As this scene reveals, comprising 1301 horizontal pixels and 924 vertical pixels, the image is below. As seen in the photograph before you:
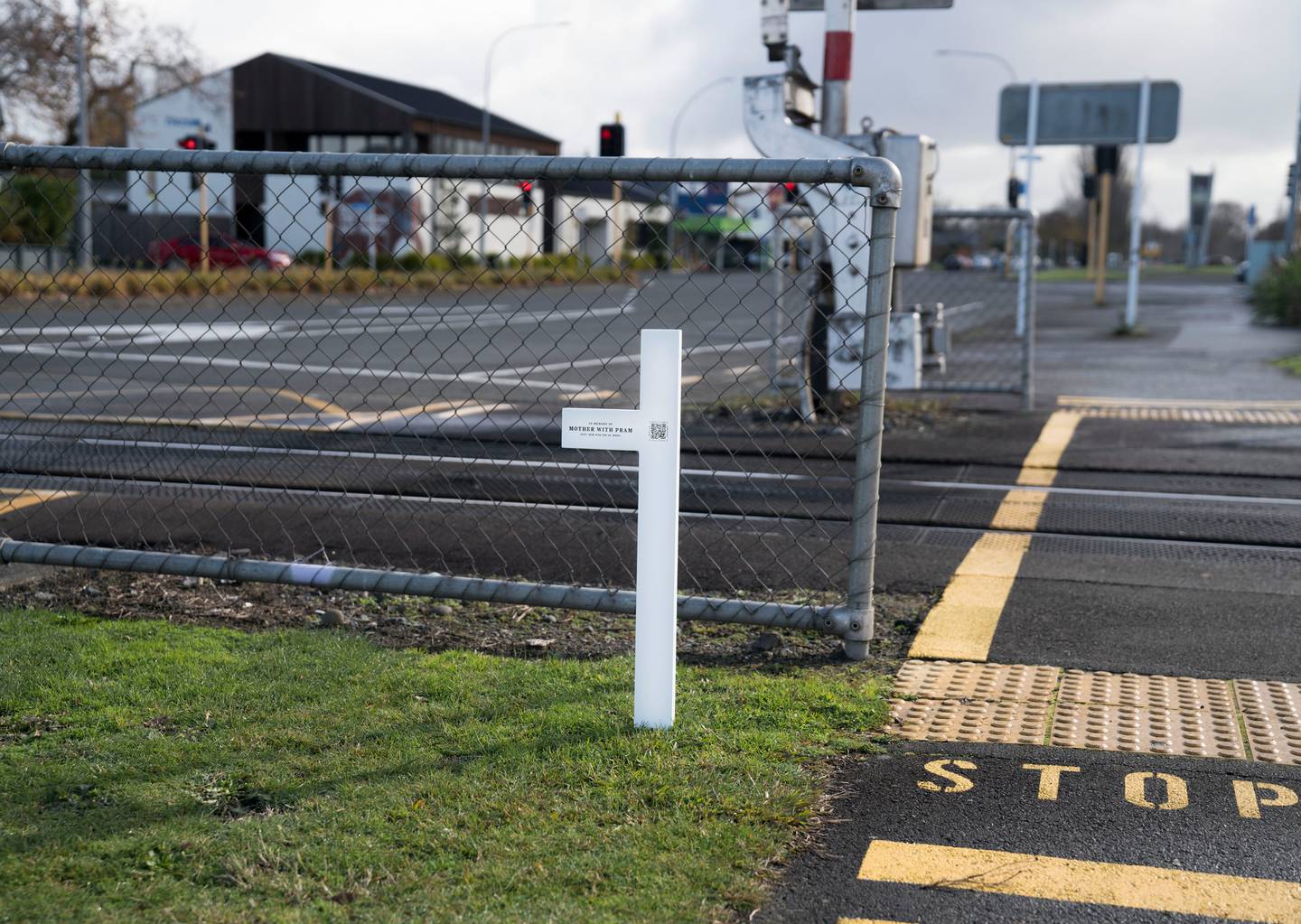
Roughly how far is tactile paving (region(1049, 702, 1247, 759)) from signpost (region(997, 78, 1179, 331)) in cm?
1867

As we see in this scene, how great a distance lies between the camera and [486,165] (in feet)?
13.8

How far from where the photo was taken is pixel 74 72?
41.2 metres

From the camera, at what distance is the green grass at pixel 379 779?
2.79m

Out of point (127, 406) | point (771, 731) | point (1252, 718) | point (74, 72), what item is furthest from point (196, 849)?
point (74, 72)

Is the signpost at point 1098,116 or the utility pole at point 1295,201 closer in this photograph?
the signpost at point 1098,116

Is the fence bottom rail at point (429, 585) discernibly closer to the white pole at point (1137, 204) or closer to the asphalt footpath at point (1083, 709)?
the asphalt footpath at point (1083, 709)

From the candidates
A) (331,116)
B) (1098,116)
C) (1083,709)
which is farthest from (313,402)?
(331,116)

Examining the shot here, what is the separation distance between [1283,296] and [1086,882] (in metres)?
26.5

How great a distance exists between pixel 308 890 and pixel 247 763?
753 mm

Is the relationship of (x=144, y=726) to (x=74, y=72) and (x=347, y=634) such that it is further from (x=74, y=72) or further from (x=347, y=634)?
(x=74, y=72)

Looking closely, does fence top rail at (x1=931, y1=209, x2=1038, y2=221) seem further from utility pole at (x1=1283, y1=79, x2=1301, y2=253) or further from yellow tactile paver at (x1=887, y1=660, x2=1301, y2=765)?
utility pole at (x1=1283, y1=79, x2=1301, y2=253)

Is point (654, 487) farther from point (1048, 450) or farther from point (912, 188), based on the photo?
point (912, 188)

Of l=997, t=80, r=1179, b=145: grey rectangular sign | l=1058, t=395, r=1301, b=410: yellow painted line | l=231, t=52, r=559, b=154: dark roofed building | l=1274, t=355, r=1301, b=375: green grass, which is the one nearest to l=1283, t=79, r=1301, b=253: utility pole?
l=997, t=80, r=1179, b=145: grey rectangular sign

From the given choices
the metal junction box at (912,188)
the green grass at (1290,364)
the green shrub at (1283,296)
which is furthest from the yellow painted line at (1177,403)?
the green shrub at (1283,296)
